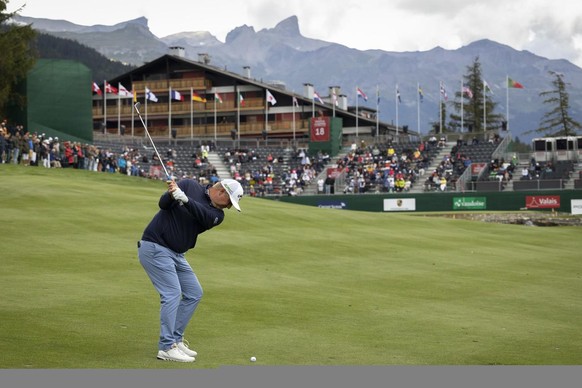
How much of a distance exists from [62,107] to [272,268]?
158ft

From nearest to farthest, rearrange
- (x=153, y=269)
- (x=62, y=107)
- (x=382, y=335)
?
(x=153, y=269), (x=382, y=335), (x=62, y=107)

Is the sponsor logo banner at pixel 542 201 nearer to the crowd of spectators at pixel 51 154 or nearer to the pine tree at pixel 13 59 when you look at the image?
the crowd of spectators at pixel 51 154

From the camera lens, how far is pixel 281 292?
62.9 feet

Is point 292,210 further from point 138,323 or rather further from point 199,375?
point 199,375

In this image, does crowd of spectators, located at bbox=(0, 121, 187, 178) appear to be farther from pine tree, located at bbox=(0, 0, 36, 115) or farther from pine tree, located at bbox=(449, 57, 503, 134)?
pine tree, located at bbox=(449, 57, 503, 134)

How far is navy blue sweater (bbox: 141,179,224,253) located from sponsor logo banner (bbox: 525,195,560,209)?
179 feet

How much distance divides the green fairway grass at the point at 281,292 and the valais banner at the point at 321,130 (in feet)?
159

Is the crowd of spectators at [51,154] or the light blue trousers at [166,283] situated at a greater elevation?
the crowd of spectators at [51,154]

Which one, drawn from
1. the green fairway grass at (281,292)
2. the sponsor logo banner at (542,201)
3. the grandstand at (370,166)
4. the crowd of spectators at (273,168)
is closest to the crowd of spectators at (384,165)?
the grandstand at (370,166)

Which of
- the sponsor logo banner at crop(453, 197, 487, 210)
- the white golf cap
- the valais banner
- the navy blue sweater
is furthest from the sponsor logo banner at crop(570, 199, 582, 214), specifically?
the navy blue sweater

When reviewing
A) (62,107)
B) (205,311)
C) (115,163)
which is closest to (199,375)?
(205,311)

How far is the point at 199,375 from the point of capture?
10.4 metres

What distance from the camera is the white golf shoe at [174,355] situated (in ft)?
38.0

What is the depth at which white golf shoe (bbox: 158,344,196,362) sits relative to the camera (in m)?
11.6
